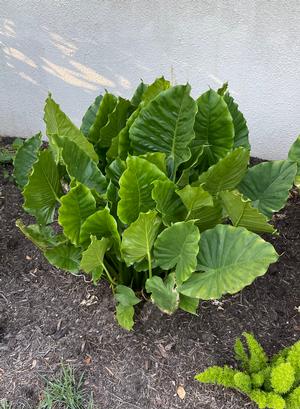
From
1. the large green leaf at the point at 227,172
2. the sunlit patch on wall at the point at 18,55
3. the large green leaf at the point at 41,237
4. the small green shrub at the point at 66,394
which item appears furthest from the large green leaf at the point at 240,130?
the sunlit patch on wall at the point at 18,55

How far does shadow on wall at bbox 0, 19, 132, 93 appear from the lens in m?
3.47

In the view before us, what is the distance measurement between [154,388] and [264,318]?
0.66 meters

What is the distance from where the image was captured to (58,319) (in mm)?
2418

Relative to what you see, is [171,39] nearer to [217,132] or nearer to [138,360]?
[217,132]

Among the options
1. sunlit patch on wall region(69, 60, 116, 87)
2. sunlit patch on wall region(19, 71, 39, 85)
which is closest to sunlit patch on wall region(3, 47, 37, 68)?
sunlit patch on wall region(19, 71, 39, 85)

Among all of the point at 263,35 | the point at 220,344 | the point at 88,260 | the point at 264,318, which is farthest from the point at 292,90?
the point at 88,260

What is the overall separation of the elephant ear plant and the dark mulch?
0.83 feet

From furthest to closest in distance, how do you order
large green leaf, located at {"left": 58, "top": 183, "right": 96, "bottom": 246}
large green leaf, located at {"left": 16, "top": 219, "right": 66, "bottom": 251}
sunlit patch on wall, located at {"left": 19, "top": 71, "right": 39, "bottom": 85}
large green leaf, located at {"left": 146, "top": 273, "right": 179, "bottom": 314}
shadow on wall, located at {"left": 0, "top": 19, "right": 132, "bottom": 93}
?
sunlit patch on wall, located at {"left": 19, "top": 71, "right": 39, "bottom": 85}
shadow on wall, located at {"left": 0, "top": 19, "right": 132, "bottom": 93}
large green leaf, located at {"left": 16, "top": 219, "right": 66, "bottom": 251}
large green leaf, located at {"left": 146, "top": 273, "right": 179, "bottom": 314}
large green leaf, located at {"left": 58, "top": 183, "right": 96, "bottom": 246}

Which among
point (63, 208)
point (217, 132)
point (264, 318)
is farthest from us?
point (264, 318)

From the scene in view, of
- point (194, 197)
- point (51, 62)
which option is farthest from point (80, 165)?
point (51, 62)

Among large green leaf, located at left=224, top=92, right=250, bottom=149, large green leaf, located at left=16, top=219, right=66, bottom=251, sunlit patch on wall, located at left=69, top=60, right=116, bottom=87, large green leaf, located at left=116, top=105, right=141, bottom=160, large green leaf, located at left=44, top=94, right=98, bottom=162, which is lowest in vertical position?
large green leaf, located at left=16, top=219, right=66, bottom=251

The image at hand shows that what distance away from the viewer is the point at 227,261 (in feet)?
6.12

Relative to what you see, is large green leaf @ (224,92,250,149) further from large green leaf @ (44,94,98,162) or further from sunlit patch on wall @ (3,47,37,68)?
sunlit patch on wall @ (3,47,37,68)

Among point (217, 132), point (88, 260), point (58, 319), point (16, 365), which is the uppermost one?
point (217, 132)
